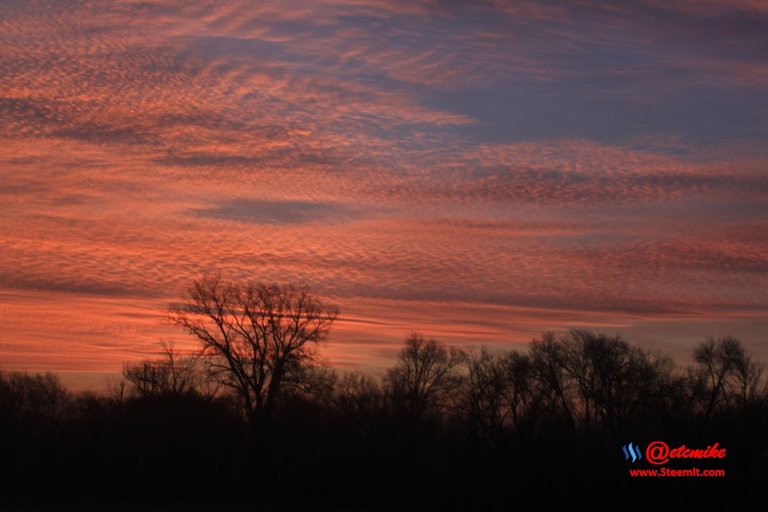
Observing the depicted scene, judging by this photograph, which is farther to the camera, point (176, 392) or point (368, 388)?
point (368, 388)

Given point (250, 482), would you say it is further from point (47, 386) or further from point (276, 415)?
point (47, 386)

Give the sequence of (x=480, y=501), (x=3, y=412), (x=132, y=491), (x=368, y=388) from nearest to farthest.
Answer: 1. (x=480, y=501)
2. (x=132, y=491)
3. (x=3, y=412)
4. (x=368, y=388)

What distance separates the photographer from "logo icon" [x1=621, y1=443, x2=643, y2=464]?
144 ft

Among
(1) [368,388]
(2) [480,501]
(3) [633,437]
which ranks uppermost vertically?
(1) [368,388]

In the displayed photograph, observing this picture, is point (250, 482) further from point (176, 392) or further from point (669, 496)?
point (669, 496)

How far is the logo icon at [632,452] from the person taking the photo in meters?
44.0

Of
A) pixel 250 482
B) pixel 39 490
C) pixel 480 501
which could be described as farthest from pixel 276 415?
pixel 480 501

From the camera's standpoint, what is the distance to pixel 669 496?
39531 millimetres

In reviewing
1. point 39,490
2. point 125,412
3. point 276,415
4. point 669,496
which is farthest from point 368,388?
point 669,496

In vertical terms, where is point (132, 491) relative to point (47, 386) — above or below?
below

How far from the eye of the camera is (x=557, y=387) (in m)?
73.8

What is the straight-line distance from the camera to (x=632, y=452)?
1767 inches

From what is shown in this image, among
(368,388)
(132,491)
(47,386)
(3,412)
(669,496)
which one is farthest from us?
(47,386)

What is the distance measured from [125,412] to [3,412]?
11.4 m
